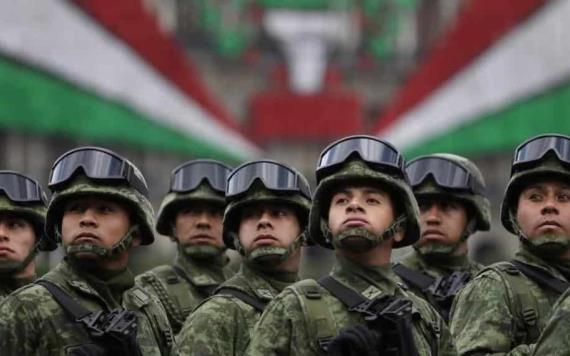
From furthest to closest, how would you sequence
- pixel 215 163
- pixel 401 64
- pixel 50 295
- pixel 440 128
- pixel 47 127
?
A: pixel 401 64 → pixel 440 128 → pixel 47 127 → pixel 215 163 → pixel 50 295

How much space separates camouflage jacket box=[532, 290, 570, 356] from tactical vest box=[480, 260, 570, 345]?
3.14ft

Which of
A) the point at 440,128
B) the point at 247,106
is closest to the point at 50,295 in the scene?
the point at 440,128

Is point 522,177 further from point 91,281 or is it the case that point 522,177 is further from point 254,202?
point 91,281

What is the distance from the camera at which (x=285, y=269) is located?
38.8 feet

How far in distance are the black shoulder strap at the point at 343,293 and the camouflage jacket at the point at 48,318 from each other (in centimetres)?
96

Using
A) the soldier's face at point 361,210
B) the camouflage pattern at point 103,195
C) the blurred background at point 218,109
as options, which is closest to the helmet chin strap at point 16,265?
the camouflage pattern at point 103,195

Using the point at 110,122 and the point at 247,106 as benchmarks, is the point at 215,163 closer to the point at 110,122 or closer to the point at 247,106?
the point at 110,122

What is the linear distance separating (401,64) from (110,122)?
4131 centimetres

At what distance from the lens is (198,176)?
1390 centimetres

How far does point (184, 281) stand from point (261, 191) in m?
2.64

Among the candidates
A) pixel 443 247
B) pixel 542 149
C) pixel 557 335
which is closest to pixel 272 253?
pixel 542 149

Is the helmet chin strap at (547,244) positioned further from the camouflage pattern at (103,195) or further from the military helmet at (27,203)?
the military helmet at (27,203)

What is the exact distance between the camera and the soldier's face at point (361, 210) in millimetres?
9633

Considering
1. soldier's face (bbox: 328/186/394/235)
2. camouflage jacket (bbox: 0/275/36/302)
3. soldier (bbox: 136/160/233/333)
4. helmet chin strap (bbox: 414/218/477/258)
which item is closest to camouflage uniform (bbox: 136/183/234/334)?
soldier (bbox: 136/160/233/333)
